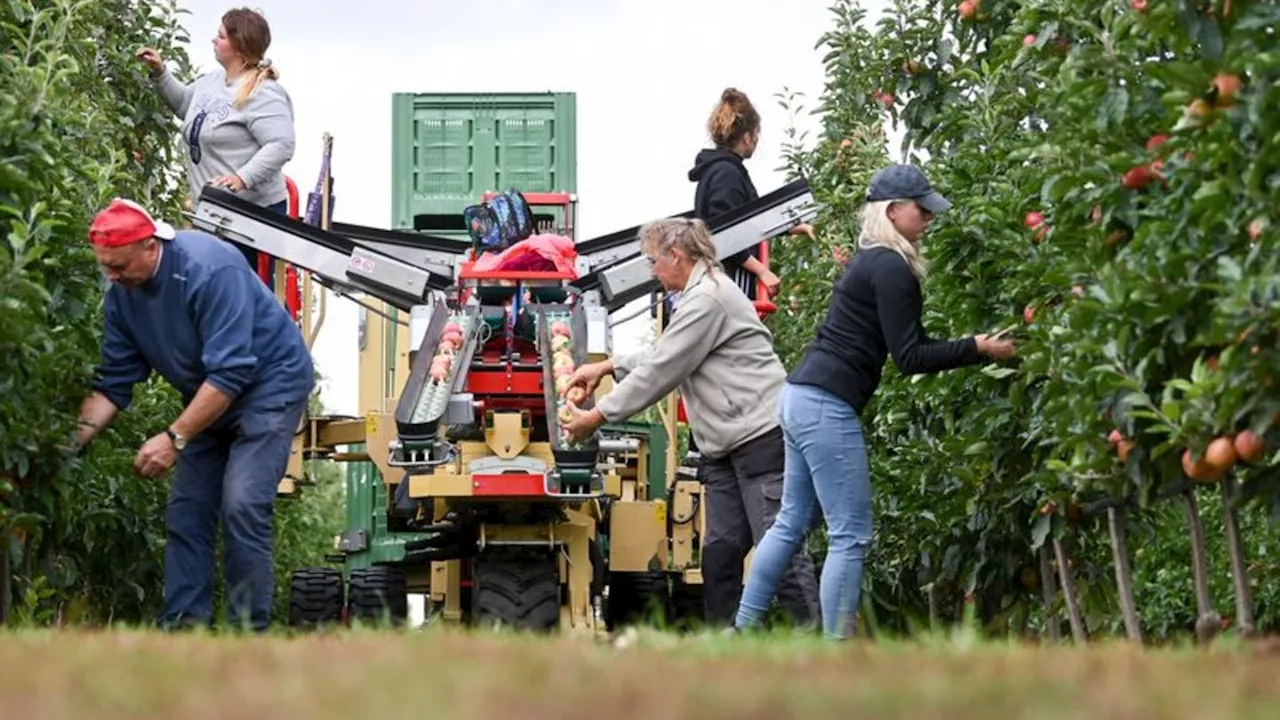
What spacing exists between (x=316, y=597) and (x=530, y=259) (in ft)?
11.9

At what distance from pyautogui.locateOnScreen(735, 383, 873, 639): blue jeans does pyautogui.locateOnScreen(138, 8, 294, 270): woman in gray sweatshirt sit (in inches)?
188

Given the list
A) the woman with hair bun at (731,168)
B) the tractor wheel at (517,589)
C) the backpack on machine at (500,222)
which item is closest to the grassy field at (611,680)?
the tractor wheel at (517,589)

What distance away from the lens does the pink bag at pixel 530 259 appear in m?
13.8

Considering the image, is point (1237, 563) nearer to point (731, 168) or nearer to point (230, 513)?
point (230, 513)

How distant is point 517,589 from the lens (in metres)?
13.0

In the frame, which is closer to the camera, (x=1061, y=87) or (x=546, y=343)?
(x=1061, y=87)

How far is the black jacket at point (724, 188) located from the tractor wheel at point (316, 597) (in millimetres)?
3650

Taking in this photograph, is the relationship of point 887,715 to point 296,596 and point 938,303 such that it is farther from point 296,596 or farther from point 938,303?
point 296,596

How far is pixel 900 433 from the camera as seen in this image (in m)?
13.7

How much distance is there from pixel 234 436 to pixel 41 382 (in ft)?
2.81

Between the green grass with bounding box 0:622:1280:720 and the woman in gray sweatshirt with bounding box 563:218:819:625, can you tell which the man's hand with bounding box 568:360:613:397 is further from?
the green grass with bounding box 0:622:1280:720

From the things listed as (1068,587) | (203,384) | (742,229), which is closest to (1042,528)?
→ (1068,587)

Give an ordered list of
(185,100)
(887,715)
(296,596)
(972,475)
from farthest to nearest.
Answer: (296,596), (185,100), (972,475), (887,715)

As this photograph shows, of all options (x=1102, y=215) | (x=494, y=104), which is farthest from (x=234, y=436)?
(x=494, y=104)
